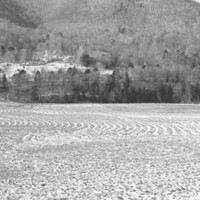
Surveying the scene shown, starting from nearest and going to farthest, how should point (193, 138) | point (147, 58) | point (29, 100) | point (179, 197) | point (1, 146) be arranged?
point (179, 197), point (1, 146), point (193, 138), point (29, 100), point (147, 58)

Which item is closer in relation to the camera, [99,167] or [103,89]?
[99,167]

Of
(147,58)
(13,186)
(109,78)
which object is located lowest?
(13,186)

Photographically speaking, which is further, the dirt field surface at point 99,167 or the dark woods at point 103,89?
the dark woods at point 103,89

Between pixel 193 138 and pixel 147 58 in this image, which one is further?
pixel 147 58

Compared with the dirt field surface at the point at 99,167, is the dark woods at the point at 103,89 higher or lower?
higher

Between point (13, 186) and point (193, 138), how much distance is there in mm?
13478

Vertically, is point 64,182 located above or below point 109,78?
below

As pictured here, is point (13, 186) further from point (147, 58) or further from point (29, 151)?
point (147, 58)

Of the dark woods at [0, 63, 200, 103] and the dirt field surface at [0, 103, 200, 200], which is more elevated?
the dark woods at [0, 63, 200, 103]

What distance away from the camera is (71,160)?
52.9 ft

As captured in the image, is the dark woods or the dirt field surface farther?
the dark woods

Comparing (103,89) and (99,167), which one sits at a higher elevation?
(103,89)

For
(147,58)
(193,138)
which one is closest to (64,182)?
(193,138)

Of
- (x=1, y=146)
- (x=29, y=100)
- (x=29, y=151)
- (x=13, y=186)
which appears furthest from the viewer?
(x=29, y=100)
